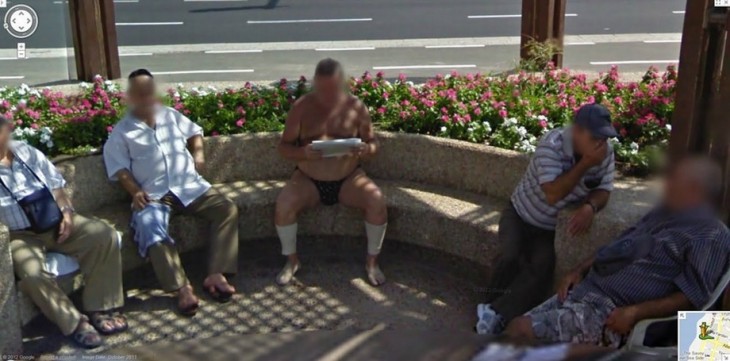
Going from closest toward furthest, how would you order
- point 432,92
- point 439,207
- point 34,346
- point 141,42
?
1. point 34,346
2. point 439,207
3. point 432,92
4. point 141,42

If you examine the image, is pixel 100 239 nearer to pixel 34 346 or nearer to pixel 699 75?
pixel 34 346

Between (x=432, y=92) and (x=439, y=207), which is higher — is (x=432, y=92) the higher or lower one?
the higher one

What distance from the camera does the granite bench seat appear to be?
4.84 meters

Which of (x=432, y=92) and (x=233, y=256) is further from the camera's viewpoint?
(x=432, y=92)

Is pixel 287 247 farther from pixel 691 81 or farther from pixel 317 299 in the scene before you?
pixel 691 81

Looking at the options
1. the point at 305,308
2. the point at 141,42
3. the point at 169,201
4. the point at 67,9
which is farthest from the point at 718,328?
the point at 141,42

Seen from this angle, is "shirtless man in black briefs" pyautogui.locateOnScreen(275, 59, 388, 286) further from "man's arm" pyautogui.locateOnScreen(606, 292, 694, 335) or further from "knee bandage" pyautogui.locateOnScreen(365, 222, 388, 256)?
"man's arm" pyautogui.locateOnScreen(606, 292, 694, 335)

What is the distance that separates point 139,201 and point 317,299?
1134 millimetres

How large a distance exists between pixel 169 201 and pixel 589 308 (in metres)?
2.49

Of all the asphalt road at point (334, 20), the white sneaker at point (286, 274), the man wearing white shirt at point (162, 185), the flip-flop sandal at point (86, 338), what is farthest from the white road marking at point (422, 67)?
the flip-flop sandal at point (86, 338)

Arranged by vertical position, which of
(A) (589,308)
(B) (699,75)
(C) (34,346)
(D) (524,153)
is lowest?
(C) (34,346)

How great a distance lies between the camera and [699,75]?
150 inches

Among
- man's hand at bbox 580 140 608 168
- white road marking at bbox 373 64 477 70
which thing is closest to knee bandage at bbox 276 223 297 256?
man's hand at bbox 580 140 608 168

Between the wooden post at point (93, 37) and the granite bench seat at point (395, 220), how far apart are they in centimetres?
370
